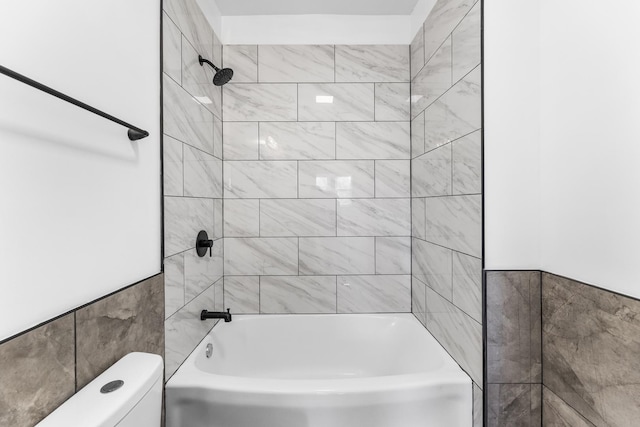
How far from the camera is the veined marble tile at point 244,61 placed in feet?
7.19

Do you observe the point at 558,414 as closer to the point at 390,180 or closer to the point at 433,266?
the point at 433,266

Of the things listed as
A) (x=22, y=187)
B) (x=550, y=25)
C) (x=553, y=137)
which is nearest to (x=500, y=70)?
(x=550, y=25)

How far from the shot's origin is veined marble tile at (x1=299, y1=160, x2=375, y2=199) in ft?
7.20

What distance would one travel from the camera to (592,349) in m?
1.01

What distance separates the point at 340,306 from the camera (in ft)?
7.23

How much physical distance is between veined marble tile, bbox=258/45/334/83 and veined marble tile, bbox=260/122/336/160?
0.30 meters

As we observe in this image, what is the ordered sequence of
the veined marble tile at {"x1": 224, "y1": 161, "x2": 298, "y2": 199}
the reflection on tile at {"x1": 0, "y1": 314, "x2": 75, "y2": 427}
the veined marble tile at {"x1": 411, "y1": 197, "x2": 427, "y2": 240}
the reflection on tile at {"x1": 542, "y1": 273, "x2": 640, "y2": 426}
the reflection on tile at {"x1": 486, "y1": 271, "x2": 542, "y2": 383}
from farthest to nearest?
the veined marble tile at {"x1": 224, "y1": 161, "x2": 298, "y2": 199} → the veined marble tile at {"x1": 411, "y1": 197, "x2": 427, "y2": 240} → the reflection on tile at {"x1": 486, "y1": 271, "x2": 542, "y2": 383} → the reflection on tile at {"x1": 542, "y1": 273, "x2": 640, "y2": 426} → the reflection on tile at {"x1": 0, "y1": 314, "x2": 75, "y2": 427}

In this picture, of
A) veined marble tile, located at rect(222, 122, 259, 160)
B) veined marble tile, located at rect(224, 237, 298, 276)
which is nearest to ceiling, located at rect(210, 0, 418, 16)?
veined marble tile, located at rect(222, 122, 259, 160)

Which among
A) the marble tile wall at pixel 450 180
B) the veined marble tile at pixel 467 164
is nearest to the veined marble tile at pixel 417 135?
the marble tile wall at pixel 450 180

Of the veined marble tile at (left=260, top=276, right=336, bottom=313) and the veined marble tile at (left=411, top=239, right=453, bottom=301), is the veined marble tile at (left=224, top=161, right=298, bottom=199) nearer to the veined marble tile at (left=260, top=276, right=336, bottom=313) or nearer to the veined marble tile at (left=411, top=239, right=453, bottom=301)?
the veined marble tile at (left=260, top=276, right=336, bottom=313)

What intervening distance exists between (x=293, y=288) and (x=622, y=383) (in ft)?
5.40

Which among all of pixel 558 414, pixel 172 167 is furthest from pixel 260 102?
pixel 558 414

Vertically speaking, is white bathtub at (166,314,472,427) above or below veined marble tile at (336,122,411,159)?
below

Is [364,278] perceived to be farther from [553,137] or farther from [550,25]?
[550,25]
